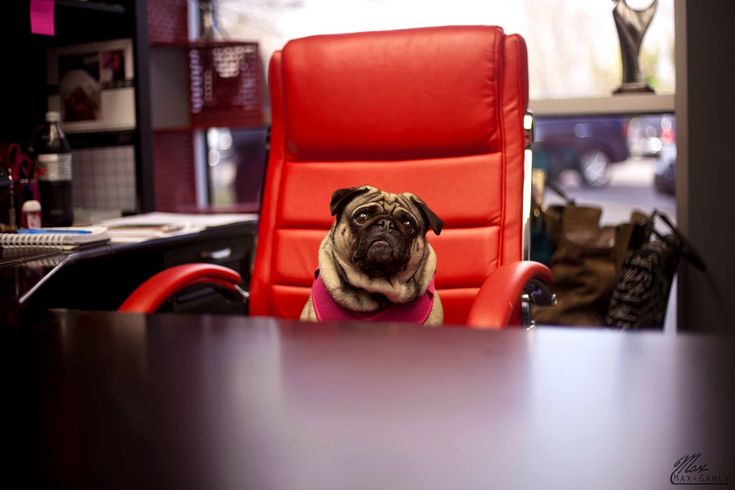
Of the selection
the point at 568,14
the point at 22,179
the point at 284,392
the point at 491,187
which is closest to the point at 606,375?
the point at 284,392

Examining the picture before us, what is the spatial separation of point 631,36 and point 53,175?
1757mm

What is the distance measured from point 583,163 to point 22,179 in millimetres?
2030

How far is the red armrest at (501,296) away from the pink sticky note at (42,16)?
1.28m

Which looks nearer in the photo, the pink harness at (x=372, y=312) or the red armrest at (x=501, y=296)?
the red armrest at (x=501, y=296)

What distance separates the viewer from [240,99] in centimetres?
281

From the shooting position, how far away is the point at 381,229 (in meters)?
1.58

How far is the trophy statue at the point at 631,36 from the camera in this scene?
97.3 inches

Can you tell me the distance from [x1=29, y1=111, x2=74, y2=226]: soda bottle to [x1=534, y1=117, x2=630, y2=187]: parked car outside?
67.8 inches

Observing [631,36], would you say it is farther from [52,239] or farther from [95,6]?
[52,239]

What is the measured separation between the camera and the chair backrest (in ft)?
5.48

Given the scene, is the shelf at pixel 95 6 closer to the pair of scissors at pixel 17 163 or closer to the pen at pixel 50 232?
the pair of scissors at pixel 17 163

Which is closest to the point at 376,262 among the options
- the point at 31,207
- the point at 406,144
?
the point at 406,144

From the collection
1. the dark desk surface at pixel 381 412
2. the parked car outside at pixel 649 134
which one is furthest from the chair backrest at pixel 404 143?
the parked car outside at pixel 649 134

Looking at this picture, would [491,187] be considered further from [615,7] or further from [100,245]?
[615,7]
